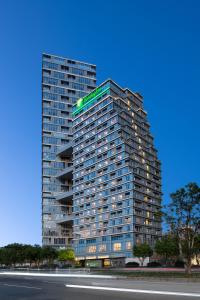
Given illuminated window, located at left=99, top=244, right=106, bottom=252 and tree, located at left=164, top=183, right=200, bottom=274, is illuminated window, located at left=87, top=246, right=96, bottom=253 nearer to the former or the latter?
illuminated window, located at left=99, top=244, right=106, bottom=252

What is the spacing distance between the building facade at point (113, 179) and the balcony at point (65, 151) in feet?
51.9

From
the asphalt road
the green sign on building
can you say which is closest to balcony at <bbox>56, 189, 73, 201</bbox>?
the green sign on building

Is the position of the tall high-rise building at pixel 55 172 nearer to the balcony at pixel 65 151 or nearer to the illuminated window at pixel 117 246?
the balcony at pixel 65 151

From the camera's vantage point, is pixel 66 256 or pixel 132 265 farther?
pixel 66 256

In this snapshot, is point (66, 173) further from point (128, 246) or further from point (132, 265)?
point (132, 265)

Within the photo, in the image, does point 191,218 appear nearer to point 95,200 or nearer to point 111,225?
point 111,225

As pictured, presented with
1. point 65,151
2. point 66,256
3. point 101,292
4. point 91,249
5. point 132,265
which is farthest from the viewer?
point 65,151

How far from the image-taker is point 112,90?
14988 cm

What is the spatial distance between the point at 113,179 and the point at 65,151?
52851 millimetres

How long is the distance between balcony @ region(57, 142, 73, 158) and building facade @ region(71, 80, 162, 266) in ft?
51.9

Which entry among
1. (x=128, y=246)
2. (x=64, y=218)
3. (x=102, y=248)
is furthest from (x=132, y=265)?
(x=64, y=218)

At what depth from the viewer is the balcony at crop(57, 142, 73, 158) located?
182m

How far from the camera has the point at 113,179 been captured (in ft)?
456

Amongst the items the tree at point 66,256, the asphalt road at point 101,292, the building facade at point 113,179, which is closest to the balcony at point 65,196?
the building facade at point 113,179
